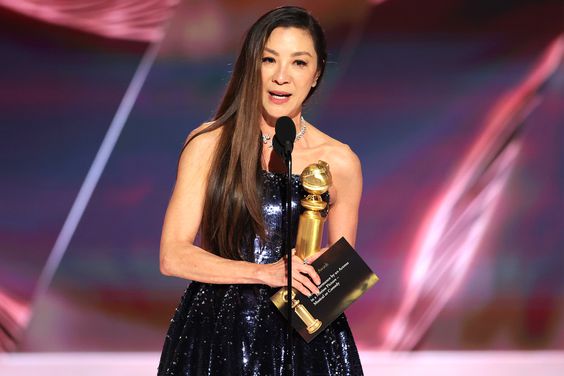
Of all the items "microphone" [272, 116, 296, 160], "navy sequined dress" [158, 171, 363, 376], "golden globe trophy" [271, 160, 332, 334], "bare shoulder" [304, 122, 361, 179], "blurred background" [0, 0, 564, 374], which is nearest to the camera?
"microphone" [272, 116, 296, 160]

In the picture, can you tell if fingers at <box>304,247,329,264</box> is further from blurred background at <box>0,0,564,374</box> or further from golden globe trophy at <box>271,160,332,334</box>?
blurred background at <box>0,0,564,374</box>

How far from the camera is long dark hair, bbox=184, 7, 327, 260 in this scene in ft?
6.57

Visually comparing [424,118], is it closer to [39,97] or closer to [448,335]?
[448,335]

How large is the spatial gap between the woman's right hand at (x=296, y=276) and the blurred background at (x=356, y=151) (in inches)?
104

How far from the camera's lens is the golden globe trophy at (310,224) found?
185 centimetres

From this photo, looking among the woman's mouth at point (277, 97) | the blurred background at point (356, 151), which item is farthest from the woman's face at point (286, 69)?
the blurred background at point (356, 151)

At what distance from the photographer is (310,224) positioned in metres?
1.86

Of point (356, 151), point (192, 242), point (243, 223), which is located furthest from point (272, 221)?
point (356, 151)

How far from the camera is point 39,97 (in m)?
4.43

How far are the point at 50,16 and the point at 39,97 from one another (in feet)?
1.24

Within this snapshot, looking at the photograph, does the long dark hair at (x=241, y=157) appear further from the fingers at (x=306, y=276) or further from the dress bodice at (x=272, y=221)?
the fingers at (x=306, y=276)

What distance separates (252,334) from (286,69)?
0.58m

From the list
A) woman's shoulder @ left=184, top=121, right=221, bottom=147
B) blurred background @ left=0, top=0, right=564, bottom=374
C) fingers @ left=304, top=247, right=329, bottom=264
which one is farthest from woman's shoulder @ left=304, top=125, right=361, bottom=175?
blurred background @ left=0, top=0, right=564, bottom=374

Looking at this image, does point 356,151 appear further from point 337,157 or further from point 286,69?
point 286,69
